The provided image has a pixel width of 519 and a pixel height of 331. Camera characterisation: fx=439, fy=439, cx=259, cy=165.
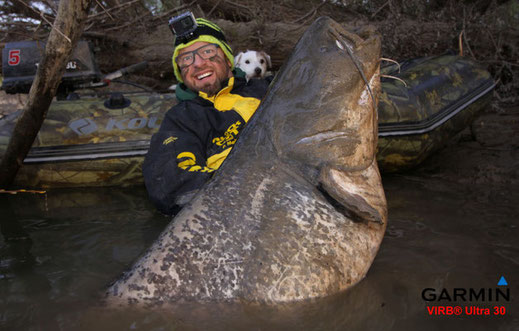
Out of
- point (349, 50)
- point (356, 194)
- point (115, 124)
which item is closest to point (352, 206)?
point (356, 194)

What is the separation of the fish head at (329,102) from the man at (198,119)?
0.72 meters

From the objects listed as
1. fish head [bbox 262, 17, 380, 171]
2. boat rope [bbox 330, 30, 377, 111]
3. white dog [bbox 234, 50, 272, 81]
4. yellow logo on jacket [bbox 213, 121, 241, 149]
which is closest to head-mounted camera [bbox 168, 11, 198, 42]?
yellow logo on jacket [bbox 213, 121, 241, 149]

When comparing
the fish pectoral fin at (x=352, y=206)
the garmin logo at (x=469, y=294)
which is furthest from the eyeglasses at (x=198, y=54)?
the garmin logo at (x=469, y=294)

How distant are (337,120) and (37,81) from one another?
102 inches

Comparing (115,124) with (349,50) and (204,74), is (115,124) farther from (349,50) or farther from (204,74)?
(349,50)

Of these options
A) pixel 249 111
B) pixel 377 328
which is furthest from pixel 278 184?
pixel 249 111

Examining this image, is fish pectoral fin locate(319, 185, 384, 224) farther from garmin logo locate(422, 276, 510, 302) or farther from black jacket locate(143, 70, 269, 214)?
black jacket locate(143, 70, 269, 214)

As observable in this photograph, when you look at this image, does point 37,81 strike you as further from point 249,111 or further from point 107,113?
point 249,111

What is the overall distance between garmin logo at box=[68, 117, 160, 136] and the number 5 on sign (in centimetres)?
90

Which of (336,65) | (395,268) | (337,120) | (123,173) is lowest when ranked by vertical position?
(123,173)

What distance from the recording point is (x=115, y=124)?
434 cm

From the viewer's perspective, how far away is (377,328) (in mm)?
1925

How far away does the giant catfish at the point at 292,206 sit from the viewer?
76.1 inches

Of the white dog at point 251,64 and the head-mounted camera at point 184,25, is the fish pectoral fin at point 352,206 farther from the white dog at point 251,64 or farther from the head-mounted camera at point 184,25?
the white dog at point 251,64
